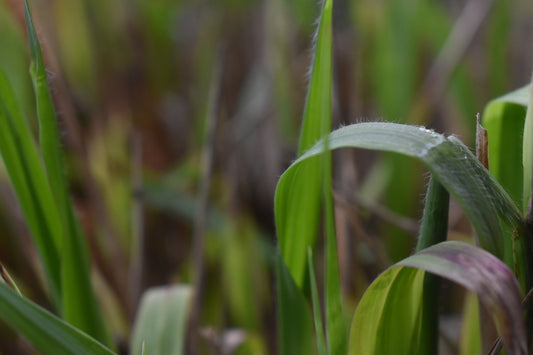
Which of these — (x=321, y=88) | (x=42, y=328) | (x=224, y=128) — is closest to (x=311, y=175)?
(x=321, y=88)

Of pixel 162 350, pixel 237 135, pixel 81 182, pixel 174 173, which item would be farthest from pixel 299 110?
pixel 162 350

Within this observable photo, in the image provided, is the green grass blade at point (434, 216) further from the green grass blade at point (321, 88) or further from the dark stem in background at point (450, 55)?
the dark stem in background at point (450, 55)

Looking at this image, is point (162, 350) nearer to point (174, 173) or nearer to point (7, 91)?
point (7, 91)

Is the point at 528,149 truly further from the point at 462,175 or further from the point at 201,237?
the point at 201,237

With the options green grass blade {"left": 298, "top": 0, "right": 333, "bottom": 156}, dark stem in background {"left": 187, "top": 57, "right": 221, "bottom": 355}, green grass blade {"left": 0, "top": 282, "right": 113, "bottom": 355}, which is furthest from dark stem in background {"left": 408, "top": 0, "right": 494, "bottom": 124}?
green grass blade {"left": 0, "top": 282, "right": 113, "bottom": 355}

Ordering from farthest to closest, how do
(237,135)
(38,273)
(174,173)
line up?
(237,135)
(174,173)
(38,273)

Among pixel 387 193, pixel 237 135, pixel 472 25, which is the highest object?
pixel 472 25

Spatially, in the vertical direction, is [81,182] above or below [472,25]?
below
